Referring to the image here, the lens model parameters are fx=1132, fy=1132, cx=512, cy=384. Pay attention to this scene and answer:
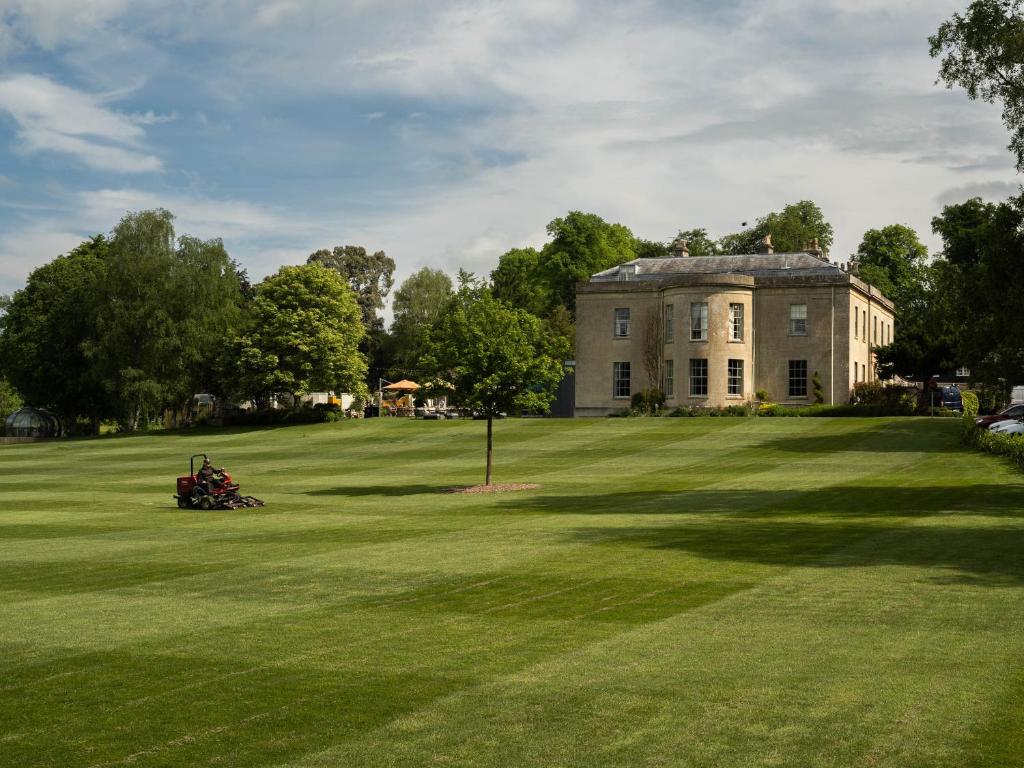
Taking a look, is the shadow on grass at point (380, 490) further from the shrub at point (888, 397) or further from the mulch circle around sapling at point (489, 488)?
the shrub at point (888, 397)

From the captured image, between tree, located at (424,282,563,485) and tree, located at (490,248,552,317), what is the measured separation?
199 ft

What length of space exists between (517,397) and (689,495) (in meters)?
7.80

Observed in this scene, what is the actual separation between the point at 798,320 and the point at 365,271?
8141 centimetres

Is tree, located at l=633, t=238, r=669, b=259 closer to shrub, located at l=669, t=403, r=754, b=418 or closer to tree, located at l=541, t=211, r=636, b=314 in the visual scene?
tree, located at l=541, t=211, r=636, b=314

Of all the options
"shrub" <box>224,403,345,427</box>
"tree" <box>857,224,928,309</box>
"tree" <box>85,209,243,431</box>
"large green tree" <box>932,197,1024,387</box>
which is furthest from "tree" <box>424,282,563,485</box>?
"tree" <box>857,224,928,309</box>

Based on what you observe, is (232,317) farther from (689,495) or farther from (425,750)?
(425,750)

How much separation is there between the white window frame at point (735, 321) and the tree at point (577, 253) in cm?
4556

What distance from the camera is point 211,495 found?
106ft

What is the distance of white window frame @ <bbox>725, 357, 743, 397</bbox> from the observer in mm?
71875

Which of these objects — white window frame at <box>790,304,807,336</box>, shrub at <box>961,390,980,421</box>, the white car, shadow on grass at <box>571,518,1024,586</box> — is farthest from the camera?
white window frame at <box>790,304,807,336</box>

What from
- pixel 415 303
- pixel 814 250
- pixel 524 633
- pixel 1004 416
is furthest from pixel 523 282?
pixel 524 633

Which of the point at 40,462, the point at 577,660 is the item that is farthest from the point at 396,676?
the point at 40,462

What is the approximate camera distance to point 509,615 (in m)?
14.0

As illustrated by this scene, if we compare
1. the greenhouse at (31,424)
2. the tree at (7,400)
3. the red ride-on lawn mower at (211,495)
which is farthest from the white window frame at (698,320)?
the tree at (7,400)
